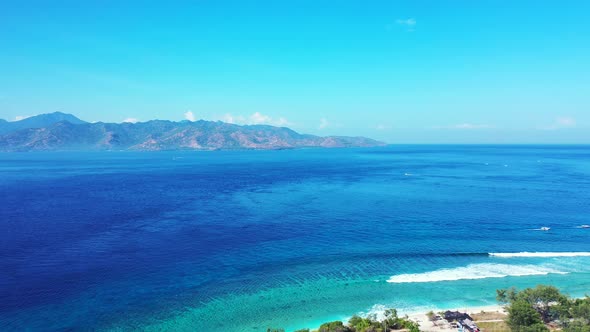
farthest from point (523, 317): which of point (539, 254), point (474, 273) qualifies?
point (539, 254)

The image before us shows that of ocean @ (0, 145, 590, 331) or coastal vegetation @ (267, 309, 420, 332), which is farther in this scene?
ocean @ (0, 145, 590, 331)

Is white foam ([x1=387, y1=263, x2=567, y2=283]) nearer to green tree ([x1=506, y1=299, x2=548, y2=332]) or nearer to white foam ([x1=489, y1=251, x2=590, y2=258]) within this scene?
white foam ([x1=489, y1=251, x2=590, y2=258])

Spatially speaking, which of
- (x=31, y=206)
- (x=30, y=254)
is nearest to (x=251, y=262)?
(x=30, y=254)

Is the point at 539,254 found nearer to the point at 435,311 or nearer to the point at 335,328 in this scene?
the point at 435,311

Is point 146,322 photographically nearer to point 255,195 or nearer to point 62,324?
point 62,324

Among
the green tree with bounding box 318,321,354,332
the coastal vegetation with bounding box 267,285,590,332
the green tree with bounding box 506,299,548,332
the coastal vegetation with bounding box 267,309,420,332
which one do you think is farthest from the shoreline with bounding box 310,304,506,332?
the green tree with bounding box 506,299,548,332

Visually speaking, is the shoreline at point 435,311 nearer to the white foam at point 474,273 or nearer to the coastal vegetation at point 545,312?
the coastal vegetation at point 545,312
